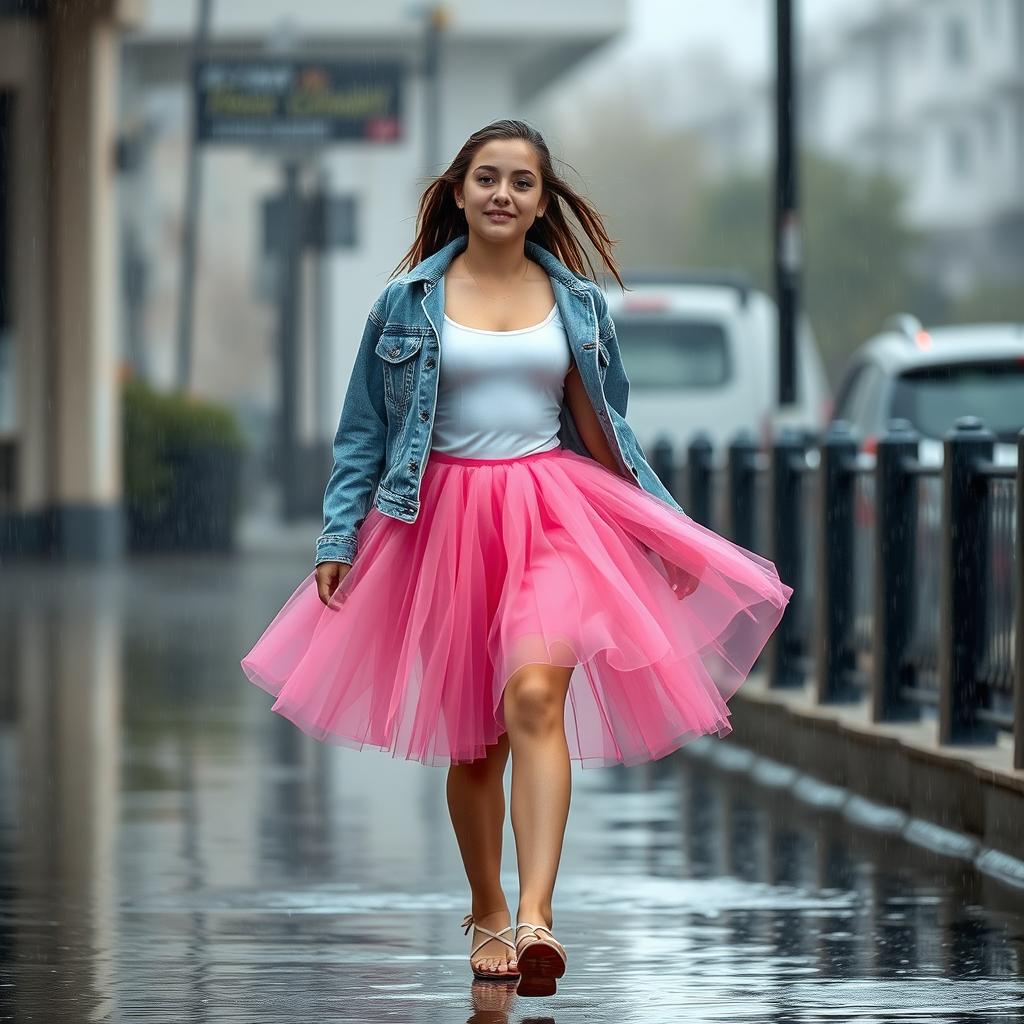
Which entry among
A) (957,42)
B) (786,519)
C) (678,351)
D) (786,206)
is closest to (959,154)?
(957,42)

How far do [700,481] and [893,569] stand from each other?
10.8 ft

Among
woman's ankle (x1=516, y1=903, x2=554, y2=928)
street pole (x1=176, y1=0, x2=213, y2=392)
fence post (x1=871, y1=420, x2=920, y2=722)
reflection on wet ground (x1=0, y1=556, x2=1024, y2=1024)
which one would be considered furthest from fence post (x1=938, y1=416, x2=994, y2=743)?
street pole (x1=176, y1=0, x2=213, y2=392)

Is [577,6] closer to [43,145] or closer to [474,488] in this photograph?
[43,145]

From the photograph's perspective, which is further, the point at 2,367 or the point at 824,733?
the point at 2,367

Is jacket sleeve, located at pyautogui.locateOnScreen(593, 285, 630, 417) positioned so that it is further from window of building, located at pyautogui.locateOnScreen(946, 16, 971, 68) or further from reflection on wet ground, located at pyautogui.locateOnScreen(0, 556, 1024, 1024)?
window of building, located at pyautogui.locateOnScreen(946, 16, 971, 68)

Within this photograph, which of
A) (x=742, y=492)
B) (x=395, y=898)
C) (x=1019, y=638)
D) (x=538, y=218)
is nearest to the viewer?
(x=538, y=218)

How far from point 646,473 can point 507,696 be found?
776 mm

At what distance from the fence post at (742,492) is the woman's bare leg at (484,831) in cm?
586

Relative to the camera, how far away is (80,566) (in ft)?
78.9

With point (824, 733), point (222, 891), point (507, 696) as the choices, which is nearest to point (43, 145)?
point (824, 733)

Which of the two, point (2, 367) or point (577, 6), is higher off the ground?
point (577, 6)

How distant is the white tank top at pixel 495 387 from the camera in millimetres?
5953

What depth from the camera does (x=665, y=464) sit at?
13516 millimetres

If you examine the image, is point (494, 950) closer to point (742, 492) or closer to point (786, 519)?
point (786, 519)
